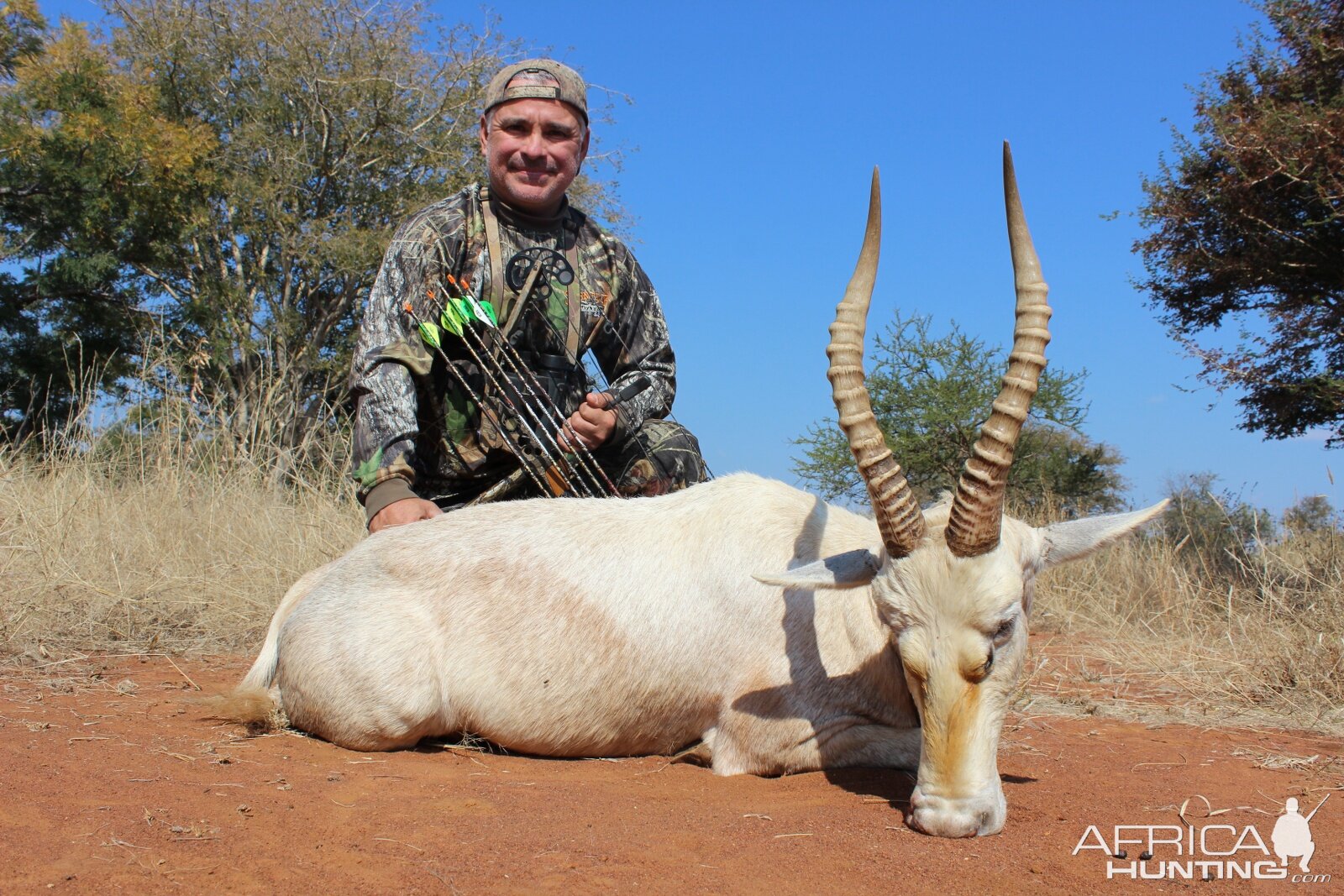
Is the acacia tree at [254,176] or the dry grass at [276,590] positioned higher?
the acacia tree at [254,176]

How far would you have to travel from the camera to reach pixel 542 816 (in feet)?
11.0

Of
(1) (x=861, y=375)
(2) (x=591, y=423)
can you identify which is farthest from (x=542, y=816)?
(2) (x=591, y=423)

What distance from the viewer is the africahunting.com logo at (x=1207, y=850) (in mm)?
3047

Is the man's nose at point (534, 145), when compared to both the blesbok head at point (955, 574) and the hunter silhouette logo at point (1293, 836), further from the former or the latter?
the hunter silhouette logo at point (1293, 836)

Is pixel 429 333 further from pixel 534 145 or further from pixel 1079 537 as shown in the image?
pixel 1079 537

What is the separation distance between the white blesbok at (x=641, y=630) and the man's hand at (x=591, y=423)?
114cm

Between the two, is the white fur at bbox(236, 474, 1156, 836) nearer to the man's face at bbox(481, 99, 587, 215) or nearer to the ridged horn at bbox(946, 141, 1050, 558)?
the ridged horn at bbox(946, 141, 1050, 558)

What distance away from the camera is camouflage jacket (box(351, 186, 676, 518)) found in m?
5.54

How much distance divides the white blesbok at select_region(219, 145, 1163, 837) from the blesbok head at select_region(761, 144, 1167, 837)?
0.02m

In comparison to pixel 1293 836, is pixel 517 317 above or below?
above

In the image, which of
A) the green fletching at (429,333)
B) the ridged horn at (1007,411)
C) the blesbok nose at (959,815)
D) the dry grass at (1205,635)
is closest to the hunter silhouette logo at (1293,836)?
the blesbok nose at (959,815)

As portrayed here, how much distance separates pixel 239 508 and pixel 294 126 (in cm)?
1457

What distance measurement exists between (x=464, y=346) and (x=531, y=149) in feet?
3.97

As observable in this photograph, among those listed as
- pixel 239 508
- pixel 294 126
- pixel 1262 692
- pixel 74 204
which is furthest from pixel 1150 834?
Answer: pixel 294 126
